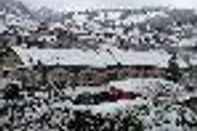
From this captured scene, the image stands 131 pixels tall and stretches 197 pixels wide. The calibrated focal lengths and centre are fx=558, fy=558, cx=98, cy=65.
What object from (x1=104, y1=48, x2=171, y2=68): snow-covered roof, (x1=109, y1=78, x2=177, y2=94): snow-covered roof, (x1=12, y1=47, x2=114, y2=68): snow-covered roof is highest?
(x1=12, y1=47, x2=114, y2=68): snow-covered roof

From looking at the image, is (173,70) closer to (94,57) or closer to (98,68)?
(98,68)

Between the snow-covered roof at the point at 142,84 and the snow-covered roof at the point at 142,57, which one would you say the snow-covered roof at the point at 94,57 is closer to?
the snow-covered roof at the point at 142,57

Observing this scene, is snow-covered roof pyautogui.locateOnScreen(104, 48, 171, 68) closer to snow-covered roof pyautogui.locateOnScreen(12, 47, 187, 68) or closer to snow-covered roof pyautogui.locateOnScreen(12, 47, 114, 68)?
snow-covered roof pyautogui.locateOnScreen(12, 47, 187, 68)

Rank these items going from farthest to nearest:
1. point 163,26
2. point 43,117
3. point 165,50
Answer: point 163,26, point 165,50, point 43,117

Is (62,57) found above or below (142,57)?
above

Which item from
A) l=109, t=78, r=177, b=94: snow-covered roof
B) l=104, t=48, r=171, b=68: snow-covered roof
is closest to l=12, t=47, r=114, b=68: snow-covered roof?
l=104, t=48, r=171, b=68: snow-covered roof

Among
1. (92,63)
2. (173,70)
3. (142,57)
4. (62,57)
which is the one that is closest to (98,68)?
(92,63)

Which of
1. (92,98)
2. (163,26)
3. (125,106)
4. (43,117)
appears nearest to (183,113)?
(125,106)

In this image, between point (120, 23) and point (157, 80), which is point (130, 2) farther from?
point (157, 80)
